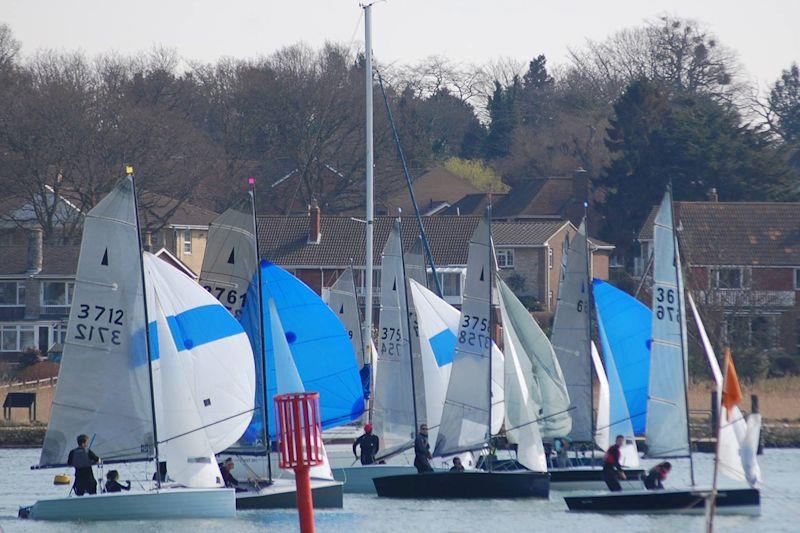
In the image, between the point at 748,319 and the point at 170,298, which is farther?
the point at 748,319

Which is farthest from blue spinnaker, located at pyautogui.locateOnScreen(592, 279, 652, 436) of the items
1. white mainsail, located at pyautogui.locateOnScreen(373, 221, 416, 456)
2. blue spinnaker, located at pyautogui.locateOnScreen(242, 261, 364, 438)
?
blue spinnaker, located at pyautogui.locateOnScreen(242, 261, 364, 438)

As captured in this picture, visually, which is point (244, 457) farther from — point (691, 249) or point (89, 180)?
point (89, 180)

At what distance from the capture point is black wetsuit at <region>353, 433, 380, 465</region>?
3081cm

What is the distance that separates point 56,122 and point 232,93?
1721 centimetres

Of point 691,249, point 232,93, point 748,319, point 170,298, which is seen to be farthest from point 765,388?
point 232,93

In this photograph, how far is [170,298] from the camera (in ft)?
85.4

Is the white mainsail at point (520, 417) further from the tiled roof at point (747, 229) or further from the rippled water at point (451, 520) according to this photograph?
the tiled roof at point (747, 229)

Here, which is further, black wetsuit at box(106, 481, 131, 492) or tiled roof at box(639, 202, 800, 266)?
tiled roof at box(639, 202, 800, 266)

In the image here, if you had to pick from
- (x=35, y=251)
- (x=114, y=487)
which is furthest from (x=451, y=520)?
(x=35, y=251)

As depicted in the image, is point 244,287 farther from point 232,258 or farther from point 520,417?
point 520,417

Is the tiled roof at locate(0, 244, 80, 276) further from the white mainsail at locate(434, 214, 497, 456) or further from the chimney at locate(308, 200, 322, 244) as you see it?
the white mainsail at locate(434, 214, 497, 456)

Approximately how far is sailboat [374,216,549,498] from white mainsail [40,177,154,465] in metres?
5.43

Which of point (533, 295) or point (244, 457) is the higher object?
point (533, 295)

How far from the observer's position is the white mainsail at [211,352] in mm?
25703
